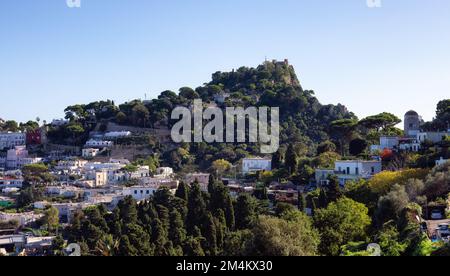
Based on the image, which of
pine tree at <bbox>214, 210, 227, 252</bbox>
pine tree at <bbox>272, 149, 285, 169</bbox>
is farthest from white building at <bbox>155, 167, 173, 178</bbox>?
pine tree at <bbox>214, 210, 227, 252</bbox>

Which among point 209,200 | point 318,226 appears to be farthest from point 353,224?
point 209,200

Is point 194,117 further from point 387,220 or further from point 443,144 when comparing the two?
point 387,220

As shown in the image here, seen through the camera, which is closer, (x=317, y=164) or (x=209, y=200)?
(x=209, y=200)

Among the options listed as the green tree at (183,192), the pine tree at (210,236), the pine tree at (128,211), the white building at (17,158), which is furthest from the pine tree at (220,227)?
the white building at (17,158)

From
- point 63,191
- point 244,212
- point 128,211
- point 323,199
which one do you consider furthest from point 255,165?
point 128,211

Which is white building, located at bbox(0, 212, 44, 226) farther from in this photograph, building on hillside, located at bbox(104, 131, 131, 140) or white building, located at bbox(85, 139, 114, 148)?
building on hillside, located at bbox(104, 131, 131, 140)

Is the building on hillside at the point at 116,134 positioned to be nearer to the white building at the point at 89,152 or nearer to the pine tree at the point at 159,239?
the white building at the point at 89,152
